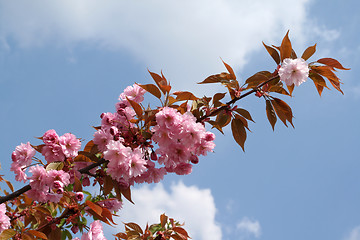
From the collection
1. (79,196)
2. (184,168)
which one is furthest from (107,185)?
(184,168)

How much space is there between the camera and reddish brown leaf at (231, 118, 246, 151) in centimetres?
233

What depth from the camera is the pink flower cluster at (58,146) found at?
2.18 meters

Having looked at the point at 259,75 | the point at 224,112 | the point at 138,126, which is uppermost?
the point at 259,75

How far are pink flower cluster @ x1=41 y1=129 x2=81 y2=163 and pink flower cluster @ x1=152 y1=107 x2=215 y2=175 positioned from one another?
0.48 m

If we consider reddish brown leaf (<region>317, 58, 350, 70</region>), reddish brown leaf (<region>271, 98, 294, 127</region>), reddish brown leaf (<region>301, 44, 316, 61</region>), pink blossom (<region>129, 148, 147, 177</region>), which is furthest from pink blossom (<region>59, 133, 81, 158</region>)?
reddish brown leaf (<region>317, 58, 350, 70</region>)

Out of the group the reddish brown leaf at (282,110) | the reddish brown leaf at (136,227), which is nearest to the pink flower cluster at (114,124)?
the reddish brown leaf at (136,227)

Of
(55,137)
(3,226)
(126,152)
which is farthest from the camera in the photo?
(3,226)

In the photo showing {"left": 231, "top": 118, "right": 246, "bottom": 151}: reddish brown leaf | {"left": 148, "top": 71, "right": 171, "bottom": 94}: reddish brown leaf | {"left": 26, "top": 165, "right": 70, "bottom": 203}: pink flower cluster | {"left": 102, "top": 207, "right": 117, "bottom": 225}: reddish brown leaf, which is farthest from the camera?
{"left": 231, "top": 118, "right": 246, "bottom": 151}: reddish brown leaf

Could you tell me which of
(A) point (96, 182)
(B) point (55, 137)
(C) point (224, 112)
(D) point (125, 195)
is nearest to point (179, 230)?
(D) point (125, 195)

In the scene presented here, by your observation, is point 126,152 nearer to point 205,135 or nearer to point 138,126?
point 138,126

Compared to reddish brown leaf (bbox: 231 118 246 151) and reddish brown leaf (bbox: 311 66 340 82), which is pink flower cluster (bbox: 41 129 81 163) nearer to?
reddish brown leaf (bbox: 231 118 246 151)

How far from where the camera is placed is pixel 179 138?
2.12m

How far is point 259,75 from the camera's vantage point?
2.24m

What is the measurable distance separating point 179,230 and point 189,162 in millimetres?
469
